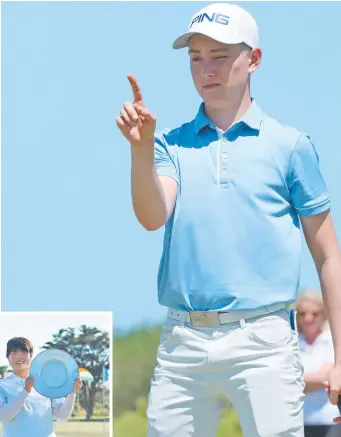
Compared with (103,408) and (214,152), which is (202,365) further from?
(103,408)

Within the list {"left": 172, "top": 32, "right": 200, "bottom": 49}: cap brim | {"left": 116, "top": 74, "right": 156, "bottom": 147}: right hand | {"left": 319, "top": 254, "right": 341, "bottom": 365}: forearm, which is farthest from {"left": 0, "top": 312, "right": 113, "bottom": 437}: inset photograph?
{"left": 116, "top": 74, "right": 156, "bottom": 147}: right hand

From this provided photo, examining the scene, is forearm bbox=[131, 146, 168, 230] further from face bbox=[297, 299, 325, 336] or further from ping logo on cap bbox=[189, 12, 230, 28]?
face bbox=[297, 299, 325, 336]

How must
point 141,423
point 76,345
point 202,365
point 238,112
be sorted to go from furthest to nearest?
point 141,423 < point 76,345 < point 238,112 < point 202,365

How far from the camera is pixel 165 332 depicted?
2.86 metres

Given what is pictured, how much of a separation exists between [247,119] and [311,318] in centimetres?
219

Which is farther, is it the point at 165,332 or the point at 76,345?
the point at 76,345

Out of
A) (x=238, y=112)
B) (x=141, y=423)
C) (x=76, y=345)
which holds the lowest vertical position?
(x=141, y=423)

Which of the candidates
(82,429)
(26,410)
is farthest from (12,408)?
(82,429)

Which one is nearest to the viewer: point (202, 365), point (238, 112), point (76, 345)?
point (202, 365)

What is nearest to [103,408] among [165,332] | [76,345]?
[76,345]

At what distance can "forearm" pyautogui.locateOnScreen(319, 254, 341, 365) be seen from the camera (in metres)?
2.88

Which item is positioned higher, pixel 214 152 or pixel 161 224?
pixel 214 152

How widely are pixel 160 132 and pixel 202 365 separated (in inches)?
28.0

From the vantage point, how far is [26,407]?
5.23 m
